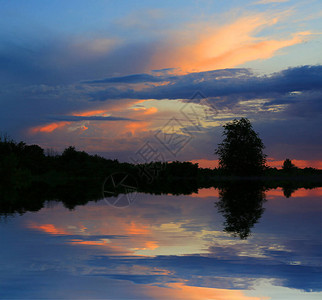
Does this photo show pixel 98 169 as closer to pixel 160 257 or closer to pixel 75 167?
pixel 75 167

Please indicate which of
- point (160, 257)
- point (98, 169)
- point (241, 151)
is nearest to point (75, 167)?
point (98, 169)

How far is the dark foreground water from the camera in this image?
794cm

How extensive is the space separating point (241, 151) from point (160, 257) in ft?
237

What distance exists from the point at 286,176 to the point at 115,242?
8241cm

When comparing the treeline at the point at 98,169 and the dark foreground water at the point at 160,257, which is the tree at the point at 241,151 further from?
the dark foreground water at the point at 160,257

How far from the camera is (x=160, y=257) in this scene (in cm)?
1045

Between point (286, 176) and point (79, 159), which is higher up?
point (79, 159)

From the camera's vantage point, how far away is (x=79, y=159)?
89.4 m

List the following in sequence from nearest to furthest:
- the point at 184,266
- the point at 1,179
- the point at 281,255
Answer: the point at 184,266 → the point at 281,255 → the point at 1,179

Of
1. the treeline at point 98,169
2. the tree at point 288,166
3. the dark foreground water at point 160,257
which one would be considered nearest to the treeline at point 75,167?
the treeline at point 98,169

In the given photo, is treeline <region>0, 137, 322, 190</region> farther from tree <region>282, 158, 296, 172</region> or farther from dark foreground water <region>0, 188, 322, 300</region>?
dark foreground water <region>0, 188, 322, 300</region>

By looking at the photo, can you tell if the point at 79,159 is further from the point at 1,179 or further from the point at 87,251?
the point at 87,251

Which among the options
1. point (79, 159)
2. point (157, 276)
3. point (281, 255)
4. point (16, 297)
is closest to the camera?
point (16, 297)

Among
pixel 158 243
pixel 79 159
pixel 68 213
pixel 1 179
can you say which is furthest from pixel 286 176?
pixel 158 243
